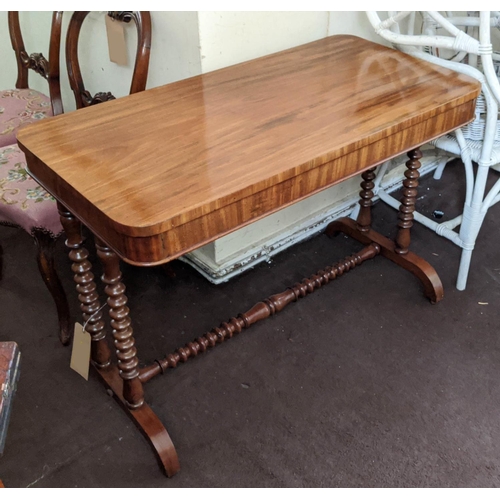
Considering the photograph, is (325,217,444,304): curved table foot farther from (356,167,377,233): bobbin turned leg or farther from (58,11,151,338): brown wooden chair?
(58,11,151,338): brown wooden chair

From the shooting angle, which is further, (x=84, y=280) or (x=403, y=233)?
(x=403, y=233)

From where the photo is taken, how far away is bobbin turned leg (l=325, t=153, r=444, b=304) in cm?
160

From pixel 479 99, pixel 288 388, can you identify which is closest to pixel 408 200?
pixel 479 99

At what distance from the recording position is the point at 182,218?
0.90 meters

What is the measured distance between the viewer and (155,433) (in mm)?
1260

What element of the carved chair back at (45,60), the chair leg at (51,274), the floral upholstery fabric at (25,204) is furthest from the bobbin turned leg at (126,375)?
the carved chair back at (45,60)

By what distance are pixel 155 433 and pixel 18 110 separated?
1143 millimetres

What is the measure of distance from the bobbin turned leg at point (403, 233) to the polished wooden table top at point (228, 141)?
0.31 metres

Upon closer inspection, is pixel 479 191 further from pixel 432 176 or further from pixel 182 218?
pixel 182 218

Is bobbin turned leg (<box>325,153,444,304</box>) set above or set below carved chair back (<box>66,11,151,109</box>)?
below

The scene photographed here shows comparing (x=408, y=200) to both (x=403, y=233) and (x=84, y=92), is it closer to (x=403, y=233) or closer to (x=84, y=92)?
(x=403, y=233)

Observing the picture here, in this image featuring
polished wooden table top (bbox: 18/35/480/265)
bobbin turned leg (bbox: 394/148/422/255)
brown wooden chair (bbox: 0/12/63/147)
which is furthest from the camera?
brown wooden chair (bbox: 0/12/63/147)

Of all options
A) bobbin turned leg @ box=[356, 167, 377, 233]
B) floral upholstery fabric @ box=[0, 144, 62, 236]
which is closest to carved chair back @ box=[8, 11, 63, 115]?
floral upholstery fabric @ box=[0, 144, 62, 236]

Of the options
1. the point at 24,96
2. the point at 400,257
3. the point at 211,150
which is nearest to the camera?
the point at 211,150
